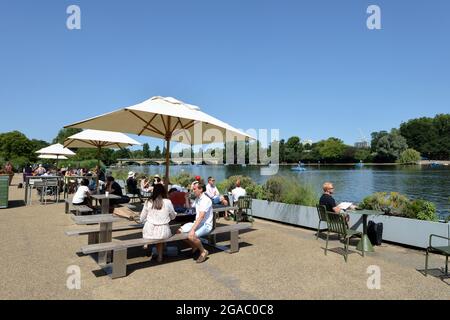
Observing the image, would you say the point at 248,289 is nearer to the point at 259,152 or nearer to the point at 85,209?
the point at 85,209

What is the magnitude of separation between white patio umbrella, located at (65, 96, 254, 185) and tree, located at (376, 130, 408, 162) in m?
90.7

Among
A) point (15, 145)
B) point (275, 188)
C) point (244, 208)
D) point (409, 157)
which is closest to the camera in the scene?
point (244, 208)

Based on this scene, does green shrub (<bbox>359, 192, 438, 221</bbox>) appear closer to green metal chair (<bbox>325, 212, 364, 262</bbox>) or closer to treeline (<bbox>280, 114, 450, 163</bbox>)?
green metal chair (<bbox>325, 212, 364, 262</bbox>)

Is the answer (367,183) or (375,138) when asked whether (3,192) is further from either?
(375,138)

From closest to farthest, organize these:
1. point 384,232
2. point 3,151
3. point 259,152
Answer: point 384,232 < point 3,151 < point 259,152

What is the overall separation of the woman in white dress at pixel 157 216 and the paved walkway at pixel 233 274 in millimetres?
530

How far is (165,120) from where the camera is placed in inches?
269

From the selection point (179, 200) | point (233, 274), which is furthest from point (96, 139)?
point (233, 274)

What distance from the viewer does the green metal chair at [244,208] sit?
27.5 feet

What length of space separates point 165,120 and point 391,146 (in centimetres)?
9244

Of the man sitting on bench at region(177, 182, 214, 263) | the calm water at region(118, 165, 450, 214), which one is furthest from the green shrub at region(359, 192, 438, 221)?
the man sitting on bench at region(177, 182, 214, 263)

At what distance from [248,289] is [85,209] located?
16.4 feet

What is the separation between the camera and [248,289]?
155 inches

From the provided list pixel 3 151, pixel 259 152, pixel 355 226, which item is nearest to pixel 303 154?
pixel 259 152
